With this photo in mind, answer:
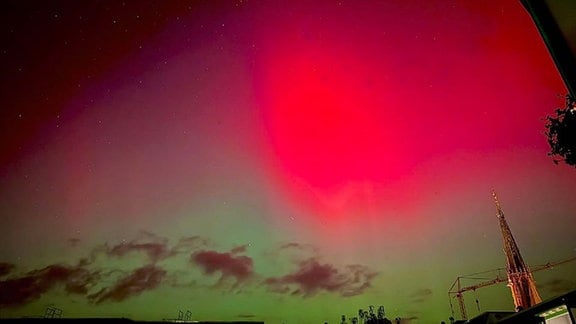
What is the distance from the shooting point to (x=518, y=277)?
79438 mm

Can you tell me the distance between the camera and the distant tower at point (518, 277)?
75.5m

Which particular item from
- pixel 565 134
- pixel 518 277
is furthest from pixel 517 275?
pixel 565 134

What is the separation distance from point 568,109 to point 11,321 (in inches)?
1145

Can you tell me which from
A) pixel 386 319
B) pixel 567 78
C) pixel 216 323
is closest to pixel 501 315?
pixel 216 323

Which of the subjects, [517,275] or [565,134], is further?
[517,275]

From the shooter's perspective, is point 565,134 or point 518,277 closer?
point 565,134

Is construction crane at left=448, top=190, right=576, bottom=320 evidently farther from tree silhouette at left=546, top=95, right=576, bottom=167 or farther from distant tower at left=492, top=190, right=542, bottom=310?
tree silhouette at left=546, top=95, right=576, bottom=167

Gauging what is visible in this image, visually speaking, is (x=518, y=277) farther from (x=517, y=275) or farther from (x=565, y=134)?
(x=565, y=134)

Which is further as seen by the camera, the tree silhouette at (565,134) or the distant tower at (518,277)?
the distant tower at (518,277)

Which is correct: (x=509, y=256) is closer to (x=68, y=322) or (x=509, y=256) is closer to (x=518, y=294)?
(x=518, y=294)

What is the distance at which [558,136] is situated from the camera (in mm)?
18047

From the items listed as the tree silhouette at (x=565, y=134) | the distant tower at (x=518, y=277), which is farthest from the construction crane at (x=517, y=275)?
the tree silhouette at (x=565, y=134)

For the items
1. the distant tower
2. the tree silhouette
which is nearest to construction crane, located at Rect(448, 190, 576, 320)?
the distant tower

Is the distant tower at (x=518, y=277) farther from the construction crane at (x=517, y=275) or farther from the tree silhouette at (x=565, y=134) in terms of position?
the tree silhouette at (x=565, y=134)
